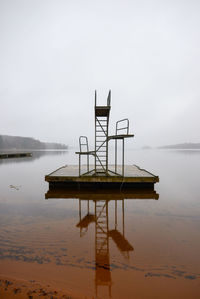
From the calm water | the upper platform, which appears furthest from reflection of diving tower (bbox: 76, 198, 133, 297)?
the upper platform

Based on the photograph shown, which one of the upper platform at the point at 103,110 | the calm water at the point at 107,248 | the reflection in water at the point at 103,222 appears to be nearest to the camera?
the calm water at the point at 107,248

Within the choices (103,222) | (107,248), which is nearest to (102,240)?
(107,248)

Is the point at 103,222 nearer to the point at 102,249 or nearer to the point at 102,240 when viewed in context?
the point at 102,240

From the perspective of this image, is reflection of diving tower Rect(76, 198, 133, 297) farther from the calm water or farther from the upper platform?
the upper platform

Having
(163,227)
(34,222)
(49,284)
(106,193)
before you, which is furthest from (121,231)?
(106,193)

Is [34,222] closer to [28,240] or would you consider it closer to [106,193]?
[28,240]

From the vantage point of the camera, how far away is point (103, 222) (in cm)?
589

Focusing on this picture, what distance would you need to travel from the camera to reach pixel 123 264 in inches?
136

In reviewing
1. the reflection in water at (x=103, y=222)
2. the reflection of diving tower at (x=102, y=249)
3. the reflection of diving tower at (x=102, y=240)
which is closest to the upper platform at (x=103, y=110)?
the reflection in water at (x=103, y=222)

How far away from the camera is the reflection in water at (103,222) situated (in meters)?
3.32

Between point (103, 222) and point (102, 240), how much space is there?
133cm

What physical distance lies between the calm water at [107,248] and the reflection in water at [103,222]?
0.07 ft

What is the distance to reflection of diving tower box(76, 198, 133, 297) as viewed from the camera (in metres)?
3.11

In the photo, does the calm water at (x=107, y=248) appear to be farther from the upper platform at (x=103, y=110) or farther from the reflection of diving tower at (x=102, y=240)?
the upper platform at (x=103, y=110)
